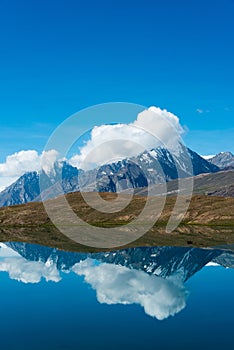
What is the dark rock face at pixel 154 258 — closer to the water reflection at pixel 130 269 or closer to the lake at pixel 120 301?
the water reflection at pixel 130 269

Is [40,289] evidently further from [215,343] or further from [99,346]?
[215,343]

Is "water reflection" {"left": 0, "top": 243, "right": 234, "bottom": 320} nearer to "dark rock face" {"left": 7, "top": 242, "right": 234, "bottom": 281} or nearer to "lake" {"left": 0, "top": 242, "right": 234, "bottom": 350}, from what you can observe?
"dark rock face" {"left": 7, "top": 242, "right": 234, "bottom": 281}

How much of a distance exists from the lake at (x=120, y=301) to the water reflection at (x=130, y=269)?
161 mm

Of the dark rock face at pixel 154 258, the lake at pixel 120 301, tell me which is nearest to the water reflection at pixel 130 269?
the dark rock face at pixel 154 258

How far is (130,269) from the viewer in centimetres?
8394

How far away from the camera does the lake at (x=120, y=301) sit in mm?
41312

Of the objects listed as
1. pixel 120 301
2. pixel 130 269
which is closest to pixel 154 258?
pixel 130 269

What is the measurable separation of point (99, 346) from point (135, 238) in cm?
10716

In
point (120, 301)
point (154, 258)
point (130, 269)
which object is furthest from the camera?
point (154, 258)

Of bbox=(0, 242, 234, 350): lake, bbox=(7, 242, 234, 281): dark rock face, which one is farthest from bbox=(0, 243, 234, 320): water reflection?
bbox=(0, 242, 234, 350): lake

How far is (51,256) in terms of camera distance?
10712cm

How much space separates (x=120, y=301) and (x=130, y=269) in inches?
986

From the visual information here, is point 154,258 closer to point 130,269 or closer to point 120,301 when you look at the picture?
point 130,269

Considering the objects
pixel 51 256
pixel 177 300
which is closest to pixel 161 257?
pixel 51 256
